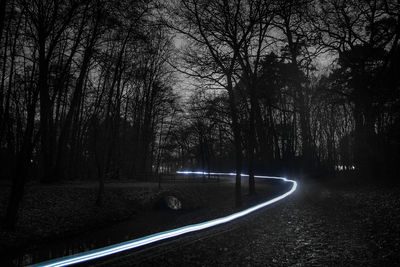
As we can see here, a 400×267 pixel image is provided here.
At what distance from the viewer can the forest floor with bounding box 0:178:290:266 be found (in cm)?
1009

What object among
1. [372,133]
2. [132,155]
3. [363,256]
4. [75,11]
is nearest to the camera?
[363,256]

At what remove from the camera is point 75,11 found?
34.9 ft

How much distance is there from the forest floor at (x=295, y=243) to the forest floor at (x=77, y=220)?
4102 mm

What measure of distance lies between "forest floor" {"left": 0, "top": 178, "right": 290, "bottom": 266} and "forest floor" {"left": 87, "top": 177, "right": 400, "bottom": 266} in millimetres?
4102

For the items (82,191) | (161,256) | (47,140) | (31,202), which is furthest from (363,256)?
(47,140)

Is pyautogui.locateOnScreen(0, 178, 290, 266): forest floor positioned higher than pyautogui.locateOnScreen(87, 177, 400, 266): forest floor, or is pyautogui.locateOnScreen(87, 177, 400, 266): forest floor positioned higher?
pyautogui.locateOnScreen(87, 177, 400, 266): forest floor

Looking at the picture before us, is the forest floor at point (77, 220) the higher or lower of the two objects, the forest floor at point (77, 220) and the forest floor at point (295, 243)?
the lower

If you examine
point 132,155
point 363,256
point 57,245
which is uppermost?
point 132,155

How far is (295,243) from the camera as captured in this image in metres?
6.87

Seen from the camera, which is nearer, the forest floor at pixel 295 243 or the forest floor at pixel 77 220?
the forest floor at pixel 295 243

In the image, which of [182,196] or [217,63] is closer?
[217,63]

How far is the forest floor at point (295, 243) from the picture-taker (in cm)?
576

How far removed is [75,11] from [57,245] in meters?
9.85

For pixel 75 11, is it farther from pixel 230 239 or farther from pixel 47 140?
pixel 47 140
